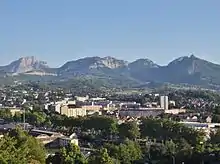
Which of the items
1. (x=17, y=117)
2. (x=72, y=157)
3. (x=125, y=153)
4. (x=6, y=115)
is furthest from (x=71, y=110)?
(x=72, y=157)

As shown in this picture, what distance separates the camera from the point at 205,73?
19500cm

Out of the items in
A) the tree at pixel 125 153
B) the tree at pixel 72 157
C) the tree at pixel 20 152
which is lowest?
the tree at pixel 125 153

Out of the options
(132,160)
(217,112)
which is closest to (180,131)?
(132,160)

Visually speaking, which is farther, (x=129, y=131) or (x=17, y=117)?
(x=17, y=117)

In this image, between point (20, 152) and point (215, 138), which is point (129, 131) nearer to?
point (215, 138)

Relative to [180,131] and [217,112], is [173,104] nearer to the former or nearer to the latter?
[217,112]

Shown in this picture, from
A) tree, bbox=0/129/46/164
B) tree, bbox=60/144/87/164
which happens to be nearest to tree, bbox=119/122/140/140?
tree, bbox=0/129/46/164

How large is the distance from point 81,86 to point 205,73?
68695mm

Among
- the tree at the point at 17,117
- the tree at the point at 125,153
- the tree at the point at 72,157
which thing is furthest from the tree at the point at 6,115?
the tree at the point at 72,157

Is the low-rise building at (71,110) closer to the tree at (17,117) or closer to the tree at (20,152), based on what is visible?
the tree at (17,117)

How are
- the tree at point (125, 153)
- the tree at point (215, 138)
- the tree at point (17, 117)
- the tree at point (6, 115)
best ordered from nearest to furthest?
the tree at point (125, 153) < the tree at point (215, 138) < the tree at point (17, 117) < the tree at point (6, 115)

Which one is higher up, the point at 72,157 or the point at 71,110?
the point at 72,157

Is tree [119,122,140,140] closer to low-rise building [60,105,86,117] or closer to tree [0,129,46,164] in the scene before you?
tree [0,129,46,164]

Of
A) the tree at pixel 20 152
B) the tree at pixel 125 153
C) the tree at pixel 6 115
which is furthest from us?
the tree at pixel 6 115
